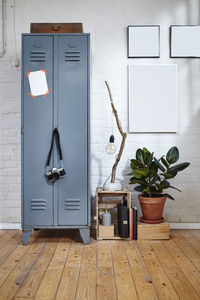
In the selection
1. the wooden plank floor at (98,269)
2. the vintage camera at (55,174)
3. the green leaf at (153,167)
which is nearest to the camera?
the wooden plank floor at (98,269)

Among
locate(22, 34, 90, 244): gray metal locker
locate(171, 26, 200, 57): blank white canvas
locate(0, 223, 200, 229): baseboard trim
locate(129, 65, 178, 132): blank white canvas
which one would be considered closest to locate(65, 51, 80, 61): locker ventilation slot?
locate(22, 34, 90, 244): gray metal locker

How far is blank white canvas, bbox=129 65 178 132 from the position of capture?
3250mm

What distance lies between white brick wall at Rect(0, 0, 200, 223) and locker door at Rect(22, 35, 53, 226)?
607mm

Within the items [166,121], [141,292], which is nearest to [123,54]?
[166,121]

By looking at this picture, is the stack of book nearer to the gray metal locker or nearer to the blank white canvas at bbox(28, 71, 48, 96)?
the gray metal locker

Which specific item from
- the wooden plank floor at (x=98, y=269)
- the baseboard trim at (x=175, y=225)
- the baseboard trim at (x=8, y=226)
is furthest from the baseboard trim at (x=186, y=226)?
the baseboard trim at (x=8, y=226)

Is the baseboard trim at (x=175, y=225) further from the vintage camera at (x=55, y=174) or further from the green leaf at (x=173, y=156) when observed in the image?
the vintage camera at (x=55, y=174)

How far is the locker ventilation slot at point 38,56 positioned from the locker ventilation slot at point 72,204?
4.33 feet

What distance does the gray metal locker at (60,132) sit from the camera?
2701 millimetres

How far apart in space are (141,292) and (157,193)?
4.18ft

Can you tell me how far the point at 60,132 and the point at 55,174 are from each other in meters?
0.39

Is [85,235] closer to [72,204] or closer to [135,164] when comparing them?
[72,204]

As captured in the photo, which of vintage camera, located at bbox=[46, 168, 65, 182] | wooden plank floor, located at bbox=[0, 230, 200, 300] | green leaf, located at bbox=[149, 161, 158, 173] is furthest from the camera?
green leaf, located at bbox=[149, 161, 158, 173]

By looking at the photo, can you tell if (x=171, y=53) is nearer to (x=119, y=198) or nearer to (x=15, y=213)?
(x=119, y=198)
